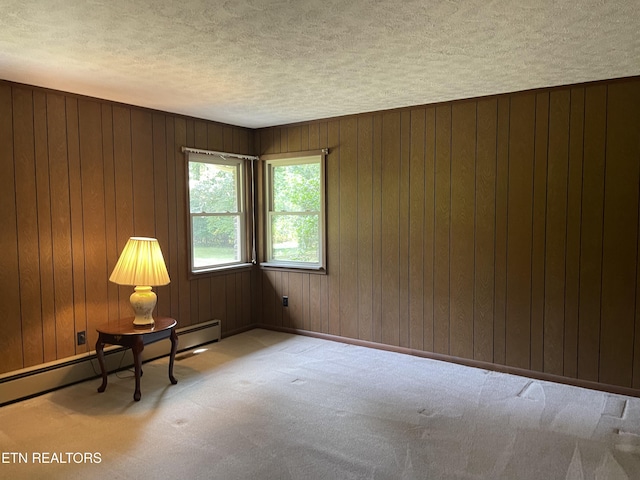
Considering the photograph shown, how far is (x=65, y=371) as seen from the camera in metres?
3.57

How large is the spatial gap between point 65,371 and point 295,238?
99.9 inches

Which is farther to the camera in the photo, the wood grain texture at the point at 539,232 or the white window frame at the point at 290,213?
the white window frame at the point at 290,213

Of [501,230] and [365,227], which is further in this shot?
[365,227]

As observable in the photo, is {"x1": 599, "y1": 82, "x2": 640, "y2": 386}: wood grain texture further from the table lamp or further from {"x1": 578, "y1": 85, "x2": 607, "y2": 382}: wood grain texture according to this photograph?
the table lamp

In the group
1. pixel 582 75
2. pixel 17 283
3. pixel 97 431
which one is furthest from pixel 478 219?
pixel 17 283

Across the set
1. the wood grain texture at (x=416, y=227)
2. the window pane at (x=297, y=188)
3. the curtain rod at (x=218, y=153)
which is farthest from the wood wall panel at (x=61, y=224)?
the wood grain texture at (x=416, y=227)

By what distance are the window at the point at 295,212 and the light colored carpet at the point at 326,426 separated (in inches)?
56.3

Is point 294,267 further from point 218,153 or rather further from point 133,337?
point 133,337

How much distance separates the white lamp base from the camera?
3.52 metres

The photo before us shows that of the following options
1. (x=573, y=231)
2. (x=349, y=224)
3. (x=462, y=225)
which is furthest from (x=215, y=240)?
(x=573, y=231)

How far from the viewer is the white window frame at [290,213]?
4840 mm

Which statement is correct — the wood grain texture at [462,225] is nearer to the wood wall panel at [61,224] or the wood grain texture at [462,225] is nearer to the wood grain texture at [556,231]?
the wood grain texture at [556,231]

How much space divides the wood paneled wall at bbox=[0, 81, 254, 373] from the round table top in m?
A: 0.40

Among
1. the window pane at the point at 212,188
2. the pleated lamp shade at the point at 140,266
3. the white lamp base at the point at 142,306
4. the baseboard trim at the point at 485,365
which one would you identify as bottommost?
the baseboard trim at the point at 485,365
